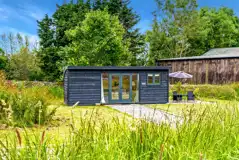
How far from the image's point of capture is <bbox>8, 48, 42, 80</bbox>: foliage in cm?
2744

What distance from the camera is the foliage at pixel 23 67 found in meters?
27.4

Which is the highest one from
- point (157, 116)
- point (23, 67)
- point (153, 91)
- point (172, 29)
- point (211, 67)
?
point (172, 29)

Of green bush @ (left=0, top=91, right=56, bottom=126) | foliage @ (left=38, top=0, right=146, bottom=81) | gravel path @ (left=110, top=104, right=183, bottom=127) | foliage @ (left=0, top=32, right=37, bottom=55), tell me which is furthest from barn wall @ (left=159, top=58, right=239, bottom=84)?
green bush @ (left=0, top=91, right=56, bottom=126)

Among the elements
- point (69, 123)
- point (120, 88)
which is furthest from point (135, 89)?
point (69, 123)

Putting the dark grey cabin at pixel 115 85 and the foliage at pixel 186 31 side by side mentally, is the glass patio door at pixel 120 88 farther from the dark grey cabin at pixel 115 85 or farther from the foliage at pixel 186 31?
the foliage at pixel 186 31

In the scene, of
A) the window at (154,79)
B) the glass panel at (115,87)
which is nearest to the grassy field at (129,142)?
the glass panel at (115,87)

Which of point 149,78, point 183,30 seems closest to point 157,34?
point 183,30

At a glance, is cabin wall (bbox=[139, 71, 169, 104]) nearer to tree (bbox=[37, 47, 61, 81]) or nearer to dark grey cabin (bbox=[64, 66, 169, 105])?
dark grey cabin (bbox=[64, 66, 169, 105])

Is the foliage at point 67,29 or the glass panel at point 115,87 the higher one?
the foliage at point 67,29

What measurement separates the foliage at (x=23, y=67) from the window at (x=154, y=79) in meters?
16.2

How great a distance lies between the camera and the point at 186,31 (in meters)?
33.6

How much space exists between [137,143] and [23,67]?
27.2 meters

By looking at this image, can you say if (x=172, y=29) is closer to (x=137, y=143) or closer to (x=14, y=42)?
(x=14, y=42)

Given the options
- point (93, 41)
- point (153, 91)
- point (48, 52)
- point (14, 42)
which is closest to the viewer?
point (153, 91)
